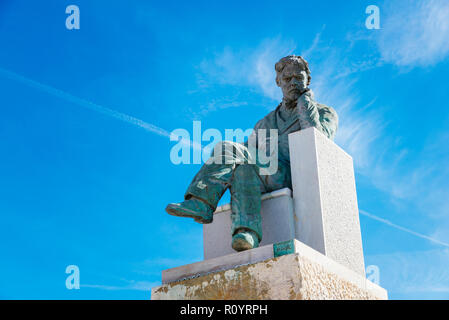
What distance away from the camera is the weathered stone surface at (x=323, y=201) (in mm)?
5207

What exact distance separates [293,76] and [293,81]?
0.18ft

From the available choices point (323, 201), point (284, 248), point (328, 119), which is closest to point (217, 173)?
point (323, 201)

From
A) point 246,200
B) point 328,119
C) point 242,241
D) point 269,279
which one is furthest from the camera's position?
point 328,119

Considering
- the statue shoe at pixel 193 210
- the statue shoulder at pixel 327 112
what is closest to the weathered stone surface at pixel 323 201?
the statue shoulder at pixel 327 112

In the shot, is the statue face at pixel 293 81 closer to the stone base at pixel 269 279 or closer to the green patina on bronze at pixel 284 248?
the stone base at pixel 269 279

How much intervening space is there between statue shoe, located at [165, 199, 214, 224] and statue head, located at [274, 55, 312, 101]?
5.55 feet

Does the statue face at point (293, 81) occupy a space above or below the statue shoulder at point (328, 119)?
above

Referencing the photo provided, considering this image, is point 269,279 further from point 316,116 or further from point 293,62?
point 293,62

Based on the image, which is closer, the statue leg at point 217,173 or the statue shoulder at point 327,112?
the statue leg at point 217,173

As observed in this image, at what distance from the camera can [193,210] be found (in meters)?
5.33

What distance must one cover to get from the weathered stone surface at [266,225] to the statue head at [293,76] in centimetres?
139

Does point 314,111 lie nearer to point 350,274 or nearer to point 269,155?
point 269,155

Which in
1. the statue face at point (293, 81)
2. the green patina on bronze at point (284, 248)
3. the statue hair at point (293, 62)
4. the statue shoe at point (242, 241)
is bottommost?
the green patina on bronze at point (284, 248)

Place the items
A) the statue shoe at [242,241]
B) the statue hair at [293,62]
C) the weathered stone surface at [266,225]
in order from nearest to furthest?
the statue shoe at [242,241], the weathered stone surface at [266,225], the statue hair at [293,62]
